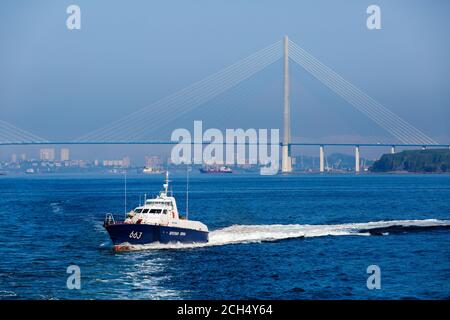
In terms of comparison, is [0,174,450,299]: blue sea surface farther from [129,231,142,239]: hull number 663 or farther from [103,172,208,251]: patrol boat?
[129,231,142,239]: hull number 663

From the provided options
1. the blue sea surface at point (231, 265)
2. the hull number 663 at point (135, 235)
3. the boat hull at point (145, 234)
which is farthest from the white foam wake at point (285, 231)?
the hull number 663 at point (135, 235)

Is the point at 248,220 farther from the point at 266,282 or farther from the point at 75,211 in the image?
the point at 266,282

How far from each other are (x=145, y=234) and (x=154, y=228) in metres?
0.52

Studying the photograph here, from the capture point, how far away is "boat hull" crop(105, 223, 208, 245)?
39.6 metres

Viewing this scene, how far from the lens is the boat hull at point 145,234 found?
39625 millimetres

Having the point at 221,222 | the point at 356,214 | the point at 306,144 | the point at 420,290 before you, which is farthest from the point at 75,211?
the point at 306,144

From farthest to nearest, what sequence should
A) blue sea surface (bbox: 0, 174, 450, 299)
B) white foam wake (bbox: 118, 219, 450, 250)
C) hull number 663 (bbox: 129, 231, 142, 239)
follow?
white foam wake (bbox: 118, 219, 450, 250) → hull number 663 (bbox: 129, 231, 142, 239) → blue sea surface (bbox: 0, 174, 450, 299)

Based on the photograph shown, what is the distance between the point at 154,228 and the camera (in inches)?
1576

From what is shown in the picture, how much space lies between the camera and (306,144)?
567 feet

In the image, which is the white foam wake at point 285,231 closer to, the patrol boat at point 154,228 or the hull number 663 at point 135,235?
the patrol boat at point 154,228

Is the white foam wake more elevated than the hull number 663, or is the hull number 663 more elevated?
the hull number 663

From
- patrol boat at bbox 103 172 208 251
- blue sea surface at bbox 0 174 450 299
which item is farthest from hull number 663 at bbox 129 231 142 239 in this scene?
blue sea surface at bbox 0 174 450 299
